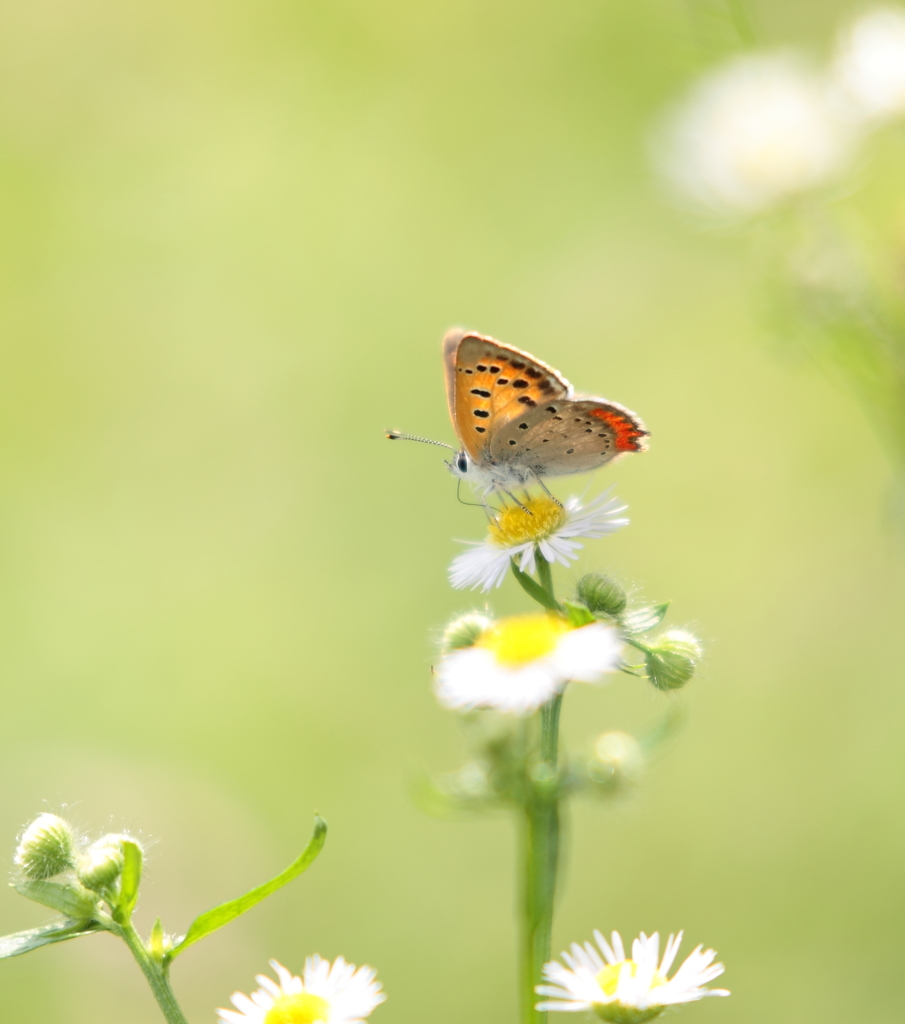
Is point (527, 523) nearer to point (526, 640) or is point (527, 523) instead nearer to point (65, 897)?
point (526, 640)

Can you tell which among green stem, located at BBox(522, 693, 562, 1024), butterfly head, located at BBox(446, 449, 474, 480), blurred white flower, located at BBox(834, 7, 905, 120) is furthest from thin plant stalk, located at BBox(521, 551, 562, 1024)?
blurred white flower, located at BBox(834, 7, 905, 120)

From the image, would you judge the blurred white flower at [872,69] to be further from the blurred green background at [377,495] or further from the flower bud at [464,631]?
the flower bud at [464,631]

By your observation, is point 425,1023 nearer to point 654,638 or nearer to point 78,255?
point 654,638

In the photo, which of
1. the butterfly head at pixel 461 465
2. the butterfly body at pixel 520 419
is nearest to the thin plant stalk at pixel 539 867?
the butterfly body at pixel 520 419

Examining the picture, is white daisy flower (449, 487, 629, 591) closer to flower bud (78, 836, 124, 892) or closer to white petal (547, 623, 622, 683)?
white petal (547, 623, 622, 683)

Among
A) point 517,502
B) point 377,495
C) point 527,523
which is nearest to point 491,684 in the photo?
point 527,523


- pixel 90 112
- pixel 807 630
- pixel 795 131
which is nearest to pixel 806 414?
pixel 807 630
